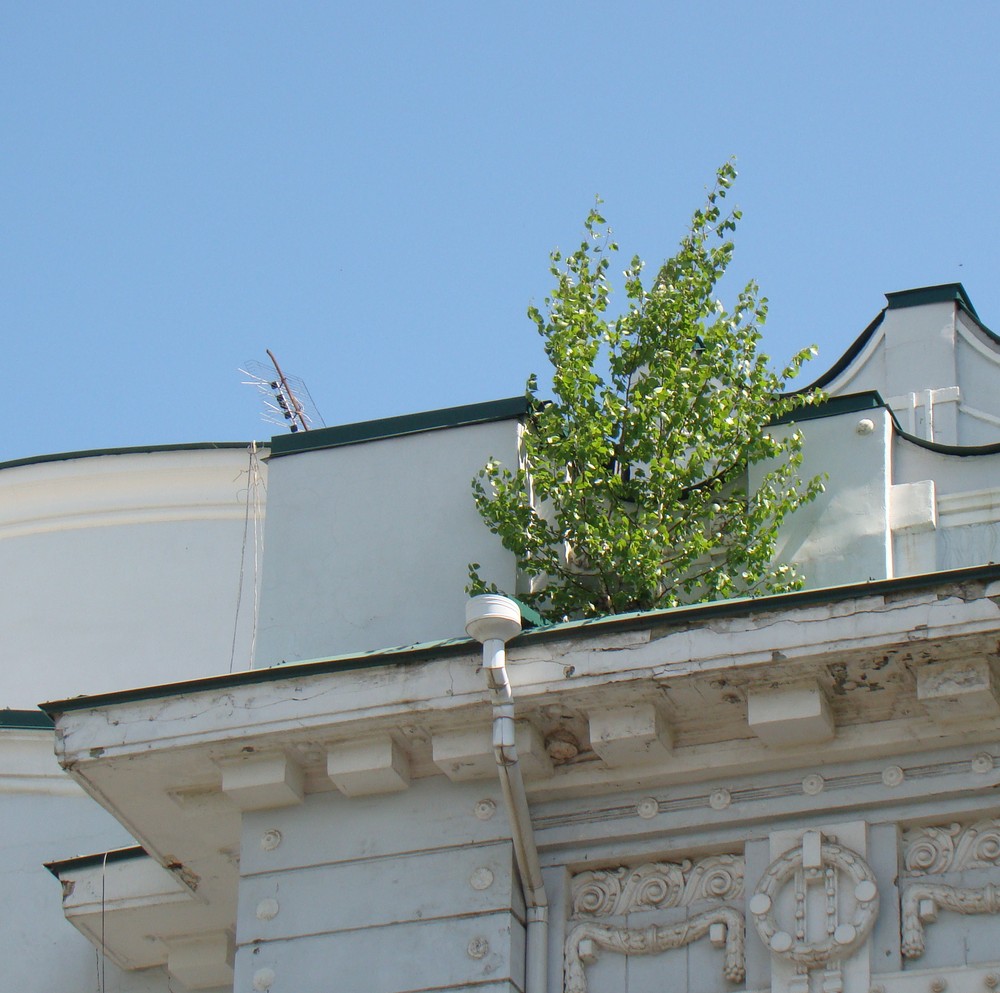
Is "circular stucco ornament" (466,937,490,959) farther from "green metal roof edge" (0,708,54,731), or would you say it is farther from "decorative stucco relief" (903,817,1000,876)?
"green metal roof edge" (0,708,54,731)

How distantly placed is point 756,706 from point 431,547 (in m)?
2.65

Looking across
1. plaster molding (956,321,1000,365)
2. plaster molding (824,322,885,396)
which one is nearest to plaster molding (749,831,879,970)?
plaster molding (956,321,1000,365)

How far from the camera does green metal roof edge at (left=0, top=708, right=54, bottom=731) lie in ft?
51.2

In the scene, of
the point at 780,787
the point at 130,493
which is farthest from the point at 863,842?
the point at 130,493

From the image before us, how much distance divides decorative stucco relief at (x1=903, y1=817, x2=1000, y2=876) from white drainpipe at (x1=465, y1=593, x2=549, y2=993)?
5.94 ft

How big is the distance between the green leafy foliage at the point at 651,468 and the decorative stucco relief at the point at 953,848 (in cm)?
187

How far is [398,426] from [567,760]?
2.75m

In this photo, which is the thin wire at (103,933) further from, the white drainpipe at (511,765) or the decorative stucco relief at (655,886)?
Answer: the decorative stucco relief at (655,886)

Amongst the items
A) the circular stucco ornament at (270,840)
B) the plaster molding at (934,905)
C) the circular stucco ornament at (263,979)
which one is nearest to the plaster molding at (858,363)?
the circular stucco ornament at (270,840)

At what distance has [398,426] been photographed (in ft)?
44.5

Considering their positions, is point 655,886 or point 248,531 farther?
point 248,531

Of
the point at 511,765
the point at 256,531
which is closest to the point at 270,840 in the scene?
the point at 511,765

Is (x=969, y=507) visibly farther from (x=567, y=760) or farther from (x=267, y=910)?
(x=267, y=910)

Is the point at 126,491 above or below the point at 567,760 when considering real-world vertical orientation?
above
